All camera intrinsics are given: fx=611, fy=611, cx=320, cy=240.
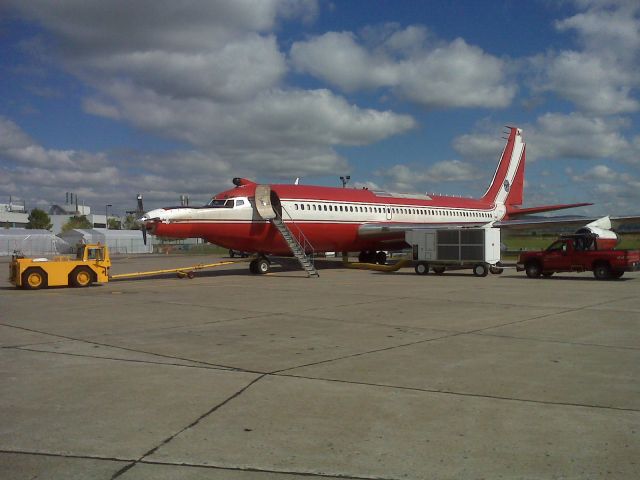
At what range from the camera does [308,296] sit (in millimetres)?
17891

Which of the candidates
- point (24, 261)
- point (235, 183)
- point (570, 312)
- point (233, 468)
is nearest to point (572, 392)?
point (233, 468)

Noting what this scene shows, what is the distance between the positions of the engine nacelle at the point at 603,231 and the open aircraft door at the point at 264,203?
14.7m

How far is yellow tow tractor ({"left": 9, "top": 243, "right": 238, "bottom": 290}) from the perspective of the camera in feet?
70.6

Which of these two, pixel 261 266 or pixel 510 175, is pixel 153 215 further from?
pixel 510 175

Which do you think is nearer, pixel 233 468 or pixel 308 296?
pixel 233 468

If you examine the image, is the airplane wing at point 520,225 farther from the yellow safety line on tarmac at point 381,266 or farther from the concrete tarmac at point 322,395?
the concrete tarmac at point 322,395

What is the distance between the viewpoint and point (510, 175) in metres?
44.7

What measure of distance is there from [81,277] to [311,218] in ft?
37.1

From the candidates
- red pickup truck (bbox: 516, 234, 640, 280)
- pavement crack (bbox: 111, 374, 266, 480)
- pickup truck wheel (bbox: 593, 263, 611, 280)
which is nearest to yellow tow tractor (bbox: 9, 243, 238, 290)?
pavement crack (bbox: 111, 374, 266, 480)

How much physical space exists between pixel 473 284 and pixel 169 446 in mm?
17984

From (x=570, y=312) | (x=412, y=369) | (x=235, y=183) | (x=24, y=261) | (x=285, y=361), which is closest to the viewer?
(x=412, y=369)

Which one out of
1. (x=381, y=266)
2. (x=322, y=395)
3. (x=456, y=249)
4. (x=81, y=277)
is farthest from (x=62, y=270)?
(x=322, y=395)

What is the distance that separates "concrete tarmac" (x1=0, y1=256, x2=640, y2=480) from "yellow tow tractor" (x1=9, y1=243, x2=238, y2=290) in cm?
817

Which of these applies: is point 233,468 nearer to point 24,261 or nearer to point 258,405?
point 258,405
